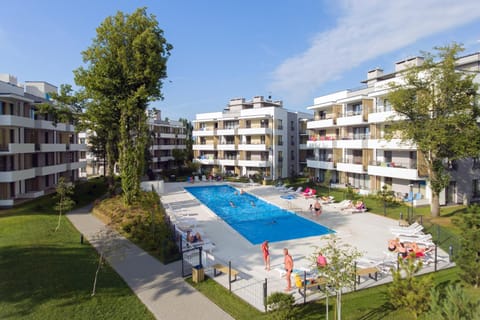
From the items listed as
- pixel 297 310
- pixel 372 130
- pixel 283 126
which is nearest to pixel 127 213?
pixel 297 310

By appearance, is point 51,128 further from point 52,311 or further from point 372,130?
point 372,130

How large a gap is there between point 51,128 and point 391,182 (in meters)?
37.9

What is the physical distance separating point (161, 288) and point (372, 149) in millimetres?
27856

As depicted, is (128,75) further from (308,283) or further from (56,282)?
(308,283)

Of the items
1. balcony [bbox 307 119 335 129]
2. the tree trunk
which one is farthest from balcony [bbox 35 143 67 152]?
the tree trunk

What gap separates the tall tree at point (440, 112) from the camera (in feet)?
70.9

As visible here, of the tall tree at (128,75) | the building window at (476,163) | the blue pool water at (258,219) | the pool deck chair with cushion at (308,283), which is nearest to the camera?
the pool deck chair with cushion at (308,283)

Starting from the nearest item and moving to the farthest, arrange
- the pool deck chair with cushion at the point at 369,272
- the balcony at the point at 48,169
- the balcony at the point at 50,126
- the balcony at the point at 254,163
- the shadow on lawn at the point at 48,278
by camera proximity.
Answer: the shadow on lawn at the point at 48,278, the pool deck chair with cushion at the point at 369,272, the balcony at the point at 48,169, the balcony at the point at 50,126, the balcony at the point at 254,163

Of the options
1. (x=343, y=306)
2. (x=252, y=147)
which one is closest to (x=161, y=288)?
(x=343, y=306)

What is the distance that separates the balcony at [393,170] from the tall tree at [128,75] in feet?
74.9

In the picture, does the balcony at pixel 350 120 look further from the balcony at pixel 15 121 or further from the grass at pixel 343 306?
the balcony at pixel 15 121

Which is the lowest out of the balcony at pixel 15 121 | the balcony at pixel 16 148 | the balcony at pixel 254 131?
the balcony at pixel 16 148

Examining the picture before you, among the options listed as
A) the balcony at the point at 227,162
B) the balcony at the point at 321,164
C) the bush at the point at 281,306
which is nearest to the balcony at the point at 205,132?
the balcony at the point at 227,162

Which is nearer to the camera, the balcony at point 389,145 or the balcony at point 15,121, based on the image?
the balcony at point 15,121
